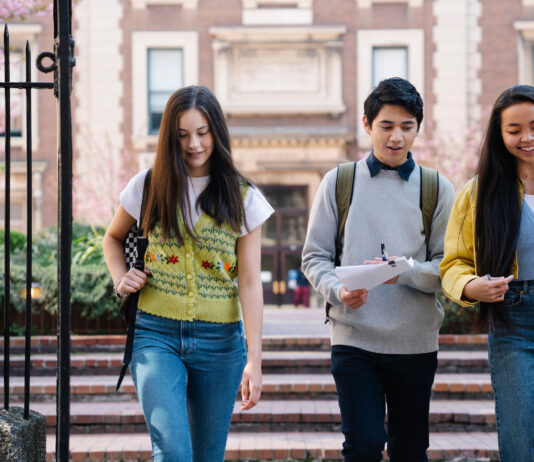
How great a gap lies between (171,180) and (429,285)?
3.60ft

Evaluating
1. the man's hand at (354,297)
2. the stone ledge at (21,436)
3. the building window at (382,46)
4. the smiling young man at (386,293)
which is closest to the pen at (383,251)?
the smiling young man at (386,293)

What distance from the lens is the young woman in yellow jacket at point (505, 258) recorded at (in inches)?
108

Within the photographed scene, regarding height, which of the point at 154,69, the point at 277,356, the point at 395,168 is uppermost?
the point at 154,69

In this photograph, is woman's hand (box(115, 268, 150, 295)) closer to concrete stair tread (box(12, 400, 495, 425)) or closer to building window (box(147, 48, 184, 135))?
concrete stair tread (box(12, 400, 495, 425))

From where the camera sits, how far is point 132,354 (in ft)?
9.16

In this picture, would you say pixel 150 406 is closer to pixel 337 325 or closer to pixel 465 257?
pixel 337 325

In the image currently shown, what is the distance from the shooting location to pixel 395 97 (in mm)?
3158

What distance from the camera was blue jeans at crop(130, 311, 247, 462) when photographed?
8.88 feet

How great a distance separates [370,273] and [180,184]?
771 millimetres

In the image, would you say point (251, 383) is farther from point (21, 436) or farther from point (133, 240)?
point (21, 436)

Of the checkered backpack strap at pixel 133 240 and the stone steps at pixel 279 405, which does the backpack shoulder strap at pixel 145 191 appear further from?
the stone steps at pixel 279 405

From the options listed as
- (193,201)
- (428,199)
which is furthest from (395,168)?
(193,201)

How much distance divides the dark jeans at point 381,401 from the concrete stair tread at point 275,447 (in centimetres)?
245

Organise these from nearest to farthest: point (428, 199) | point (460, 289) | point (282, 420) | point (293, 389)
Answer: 1. point (460, 289)
2. point (428, 199)
3. point (282, 420)
4. point (293, 389)
